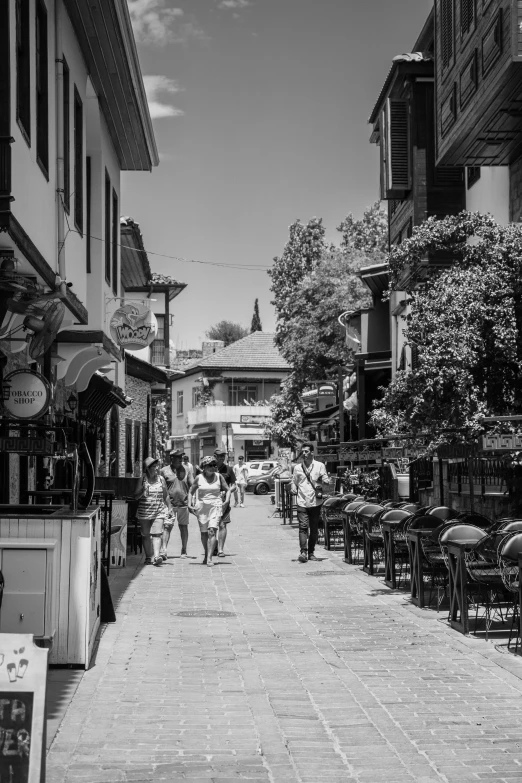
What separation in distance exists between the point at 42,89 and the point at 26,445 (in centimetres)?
500

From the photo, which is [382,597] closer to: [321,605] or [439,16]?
[321,605]

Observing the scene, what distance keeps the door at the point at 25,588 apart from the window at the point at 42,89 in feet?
17.3

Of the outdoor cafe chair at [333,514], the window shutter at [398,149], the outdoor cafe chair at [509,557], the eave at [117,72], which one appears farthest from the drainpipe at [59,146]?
the window shutter at [398,149]

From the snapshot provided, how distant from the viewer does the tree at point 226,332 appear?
107438 millimetres

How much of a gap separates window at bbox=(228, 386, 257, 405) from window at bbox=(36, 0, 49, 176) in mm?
63925

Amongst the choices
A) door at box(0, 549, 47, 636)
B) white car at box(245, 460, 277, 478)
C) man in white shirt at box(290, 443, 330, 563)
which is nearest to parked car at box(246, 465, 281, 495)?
white car at box(245, 460, 277, 478)

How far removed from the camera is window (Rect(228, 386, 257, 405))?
7650 cm

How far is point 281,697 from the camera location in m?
7.84

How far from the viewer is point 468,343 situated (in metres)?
13.6

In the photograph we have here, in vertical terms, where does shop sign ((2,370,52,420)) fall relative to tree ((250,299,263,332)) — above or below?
below

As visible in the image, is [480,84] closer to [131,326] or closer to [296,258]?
[131,326]

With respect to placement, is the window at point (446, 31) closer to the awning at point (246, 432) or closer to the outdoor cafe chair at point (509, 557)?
the outdoor cafe chair at point (509, 557)

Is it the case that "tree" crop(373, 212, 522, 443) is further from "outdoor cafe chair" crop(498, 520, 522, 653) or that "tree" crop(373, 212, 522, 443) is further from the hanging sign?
the hanging sign

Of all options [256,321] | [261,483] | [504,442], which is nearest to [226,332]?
[256,321]
